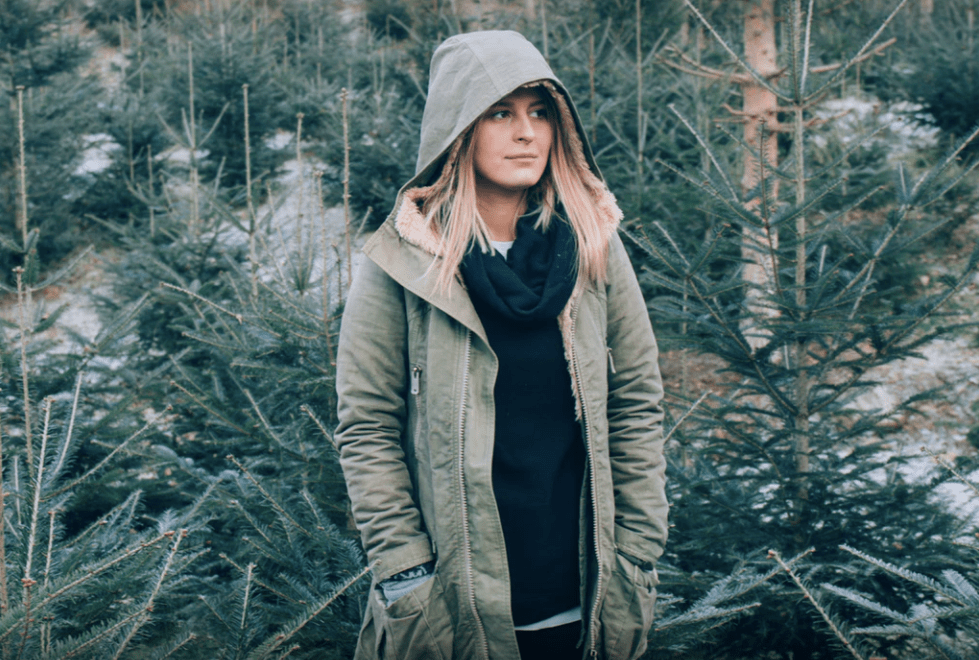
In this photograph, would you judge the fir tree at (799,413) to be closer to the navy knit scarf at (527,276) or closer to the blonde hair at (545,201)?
the blonde hair at (545,201)

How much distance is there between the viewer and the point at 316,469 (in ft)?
10.6

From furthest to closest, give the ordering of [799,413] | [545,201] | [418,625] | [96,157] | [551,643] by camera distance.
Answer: [96,157]
[799,413]
[545,201]
[551,643]
[418,625]

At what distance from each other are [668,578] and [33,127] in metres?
8.76

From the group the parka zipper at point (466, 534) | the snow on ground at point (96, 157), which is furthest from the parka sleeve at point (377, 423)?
the snow on ground at point (96, 157)

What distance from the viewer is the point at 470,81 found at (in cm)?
176

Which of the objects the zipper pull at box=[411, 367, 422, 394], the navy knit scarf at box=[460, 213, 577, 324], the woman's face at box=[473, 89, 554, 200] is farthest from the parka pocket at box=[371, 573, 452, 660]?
the woman's face at box=[473, 89, 554, 200]

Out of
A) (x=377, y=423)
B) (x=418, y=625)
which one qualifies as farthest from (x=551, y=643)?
(x=377, y=423)

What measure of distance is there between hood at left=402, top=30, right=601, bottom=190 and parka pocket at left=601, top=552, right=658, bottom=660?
1.22 metres

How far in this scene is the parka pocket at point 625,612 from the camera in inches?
69.1

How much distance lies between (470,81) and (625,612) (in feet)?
4.79

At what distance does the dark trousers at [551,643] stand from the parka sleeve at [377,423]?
1.10ft

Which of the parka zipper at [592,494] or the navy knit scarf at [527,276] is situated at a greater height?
the navy knit scarf at [527,276]

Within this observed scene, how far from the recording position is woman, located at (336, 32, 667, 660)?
1.67 m

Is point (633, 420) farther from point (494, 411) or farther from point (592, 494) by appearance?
point (494, 411)
